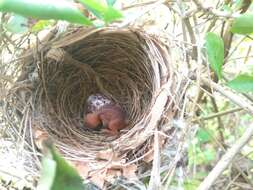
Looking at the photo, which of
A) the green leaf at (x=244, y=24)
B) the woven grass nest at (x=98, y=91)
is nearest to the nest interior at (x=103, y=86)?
the woven grass nest at (x=98, y=91)

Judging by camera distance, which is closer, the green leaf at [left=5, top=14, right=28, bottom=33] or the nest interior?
the green leaf at [left=5, top=14, right=28, bottom=33]

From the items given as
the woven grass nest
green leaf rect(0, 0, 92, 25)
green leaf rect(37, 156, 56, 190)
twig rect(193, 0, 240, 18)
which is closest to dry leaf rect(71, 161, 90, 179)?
the woven grass nest

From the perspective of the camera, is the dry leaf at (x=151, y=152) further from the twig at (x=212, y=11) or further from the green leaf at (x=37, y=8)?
the green leaf at (x=37, y=8)

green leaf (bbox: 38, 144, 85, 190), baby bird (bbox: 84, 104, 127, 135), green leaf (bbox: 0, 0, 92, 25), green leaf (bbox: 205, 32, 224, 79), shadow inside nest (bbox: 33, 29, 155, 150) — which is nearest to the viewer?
green leaf (bbox: 38, 144, 85, 190)

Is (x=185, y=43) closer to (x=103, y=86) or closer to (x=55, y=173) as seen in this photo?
(x=103, y=86)

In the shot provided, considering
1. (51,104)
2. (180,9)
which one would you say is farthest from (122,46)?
(180,9)

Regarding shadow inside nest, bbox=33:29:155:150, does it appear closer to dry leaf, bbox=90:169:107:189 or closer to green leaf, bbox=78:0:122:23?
dry leaf, bbox=90:169:107:189

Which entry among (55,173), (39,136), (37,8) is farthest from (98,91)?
(55,173)
